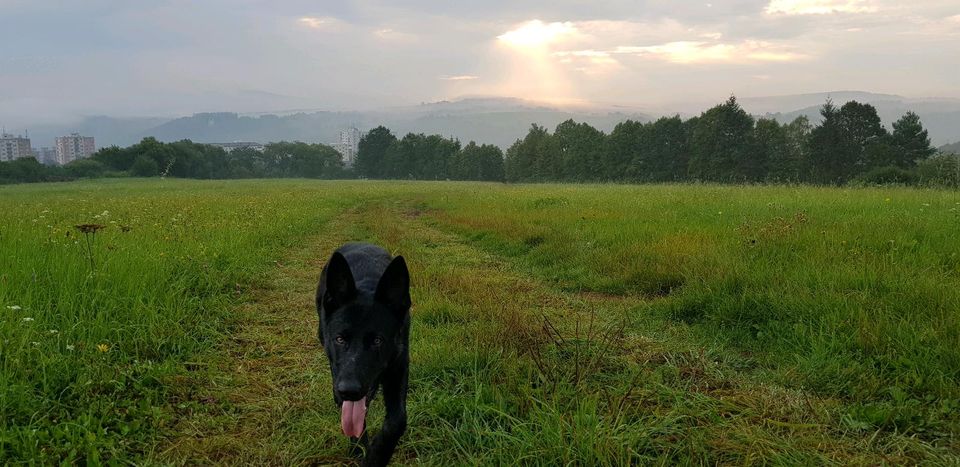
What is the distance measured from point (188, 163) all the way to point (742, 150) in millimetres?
105218

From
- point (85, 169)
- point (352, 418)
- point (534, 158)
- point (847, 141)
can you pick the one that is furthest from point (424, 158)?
point (352, 418)

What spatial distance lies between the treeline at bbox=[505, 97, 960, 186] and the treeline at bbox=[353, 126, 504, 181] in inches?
651

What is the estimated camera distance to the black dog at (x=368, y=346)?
277 centimetres

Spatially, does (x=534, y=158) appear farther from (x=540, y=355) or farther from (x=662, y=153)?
(x=540, y=355)

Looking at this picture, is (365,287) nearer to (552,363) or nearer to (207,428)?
(207,428)

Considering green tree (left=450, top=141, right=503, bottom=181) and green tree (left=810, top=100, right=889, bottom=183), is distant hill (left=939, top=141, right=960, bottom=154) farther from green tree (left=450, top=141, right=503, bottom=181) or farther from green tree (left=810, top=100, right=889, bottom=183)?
green tree (left=450, top=141, right=503, bottom=181)

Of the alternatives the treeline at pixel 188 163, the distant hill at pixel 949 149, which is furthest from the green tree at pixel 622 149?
the treeline at pixel 188 163

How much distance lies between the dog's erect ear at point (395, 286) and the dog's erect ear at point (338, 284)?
18 cm

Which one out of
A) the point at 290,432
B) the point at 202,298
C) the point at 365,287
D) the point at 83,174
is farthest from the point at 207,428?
the point at 83,174

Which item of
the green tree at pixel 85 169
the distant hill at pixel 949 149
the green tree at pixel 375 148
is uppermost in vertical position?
the green tree at pixel 375 148

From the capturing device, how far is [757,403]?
354 centimetres

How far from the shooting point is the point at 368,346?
296 centimetres

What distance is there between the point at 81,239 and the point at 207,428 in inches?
230

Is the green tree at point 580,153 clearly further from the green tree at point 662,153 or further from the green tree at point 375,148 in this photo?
the green tree at point 375,148
